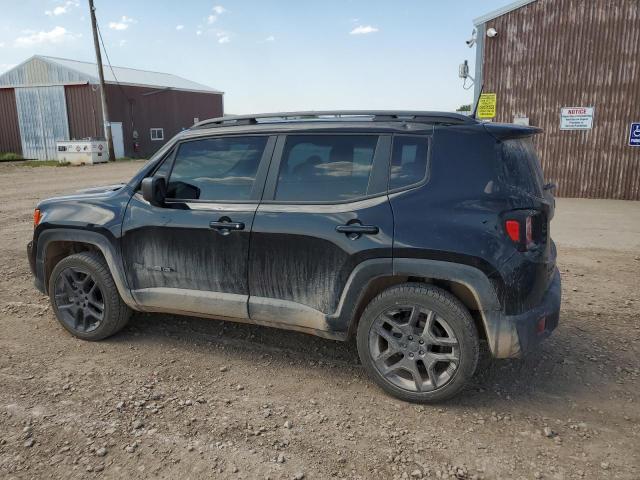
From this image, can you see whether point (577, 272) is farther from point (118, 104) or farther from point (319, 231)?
point (118, 104)

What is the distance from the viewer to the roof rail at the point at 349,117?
3.37 meters

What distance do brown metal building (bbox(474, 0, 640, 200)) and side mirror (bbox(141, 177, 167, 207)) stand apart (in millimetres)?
11121

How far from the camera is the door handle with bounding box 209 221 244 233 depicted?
145 inches

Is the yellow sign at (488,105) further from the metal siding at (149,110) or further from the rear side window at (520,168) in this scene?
the metal siding at (149,110)

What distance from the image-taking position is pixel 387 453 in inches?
114

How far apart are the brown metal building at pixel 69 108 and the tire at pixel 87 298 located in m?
26.6

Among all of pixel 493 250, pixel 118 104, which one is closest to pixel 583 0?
pixel 493 250

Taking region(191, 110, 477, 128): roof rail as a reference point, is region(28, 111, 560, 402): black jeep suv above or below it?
below

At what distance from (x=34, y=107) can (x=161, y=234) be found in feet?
99.6

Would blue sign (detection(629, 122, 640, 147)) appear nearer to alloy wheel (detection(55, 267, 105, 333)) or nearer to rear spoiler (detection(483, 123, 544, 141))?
rear spoiler (detection(483, 123, 544, 141))

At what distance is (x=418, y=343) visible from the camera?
11.0 feet

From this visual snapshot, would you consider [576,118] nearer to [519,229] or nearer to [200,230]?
[519,229]

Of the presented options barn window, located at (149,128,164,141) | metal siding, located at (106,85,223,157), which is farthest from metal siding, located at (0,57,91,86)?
barn window, located at (149,128,164,141)

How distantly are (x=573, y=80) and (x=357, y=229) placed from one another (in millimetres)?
11394
